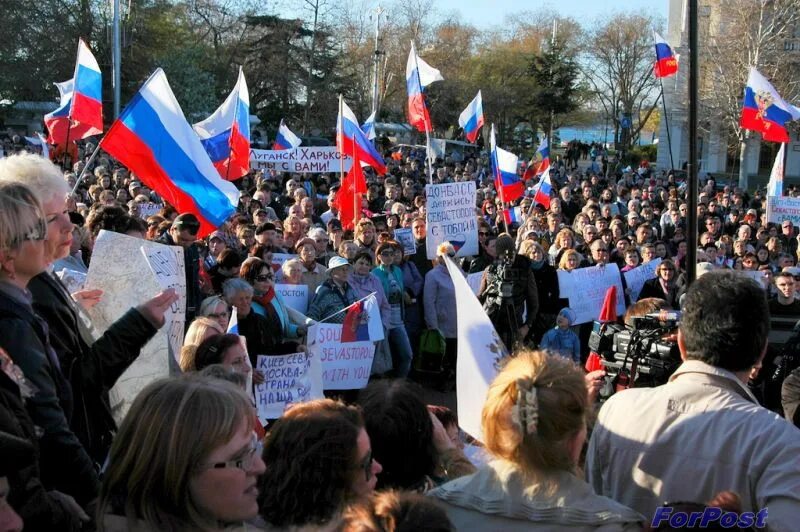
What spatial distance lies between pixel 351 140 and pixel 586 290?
4988mm

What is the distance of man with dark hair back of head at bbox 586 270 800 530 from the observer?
2275 mm

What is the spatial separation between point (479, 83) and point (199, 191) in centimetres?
5124

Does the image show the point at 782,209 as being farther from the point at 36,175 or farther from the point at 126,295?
the point at 36,175

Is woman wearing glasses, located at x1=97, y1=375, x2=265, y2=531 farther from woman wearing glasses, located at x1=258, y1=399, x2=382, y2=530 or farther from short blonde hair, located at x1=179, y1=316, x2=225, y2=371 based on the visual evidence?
short blonde hair, located at x1=179, y1=316, x2=225, y2=371

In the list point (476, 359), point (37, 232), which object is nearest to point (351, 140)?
point (476, 359)

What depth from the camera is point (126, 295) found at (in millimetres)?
3934

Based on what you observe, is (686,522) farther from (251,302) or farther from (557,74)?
(557,74)

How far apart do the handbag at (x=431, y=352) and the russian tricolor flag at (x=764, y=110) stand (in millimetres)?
7999

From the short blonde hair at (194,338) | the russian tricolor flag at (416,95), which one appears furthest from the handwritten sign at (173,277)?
the russian tricolor flag at (416,95)

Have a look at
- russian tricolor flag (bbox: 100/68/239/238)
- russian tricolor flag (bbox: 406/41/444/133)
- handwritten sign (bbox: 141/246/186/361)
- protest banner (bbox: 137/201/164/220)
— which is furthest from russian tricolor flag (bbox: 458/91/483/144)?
handwritten sign (bbox: 141/246/186/361)

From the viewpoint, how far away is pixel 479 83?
183 ft

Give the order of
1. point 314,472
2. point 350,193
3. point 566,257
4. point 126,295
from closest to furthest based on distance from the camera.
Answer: point 314,472
point 126,295
point 566,257
point 350,193

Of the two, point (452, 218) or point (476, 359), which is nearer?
point (476, 359)

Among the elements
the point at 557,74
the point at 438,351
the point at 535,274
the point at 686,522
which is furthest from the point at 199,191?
the point at 557,74
